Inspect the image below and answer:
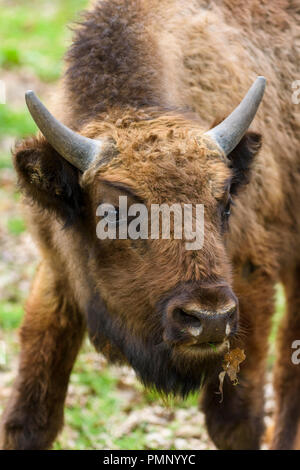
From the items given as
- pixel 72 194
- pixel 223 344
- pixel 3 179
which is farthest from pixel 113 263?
pixel 3 179

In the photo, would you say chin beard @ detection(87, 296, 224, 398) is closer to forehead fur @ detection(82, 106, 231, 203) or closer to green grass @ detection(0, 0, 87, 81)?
forehead fur @ detection(82, 106, 231, 203)

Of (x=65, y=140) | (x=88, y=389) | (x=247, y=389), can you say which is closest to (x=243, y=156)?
(x=65, y=140)

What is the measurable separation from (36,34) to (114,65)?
39.4 ft

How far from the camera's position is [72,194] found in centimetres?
488

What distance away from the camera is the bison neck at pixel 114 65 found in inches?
198

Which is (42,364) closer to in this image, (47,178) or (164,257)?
(47,178)

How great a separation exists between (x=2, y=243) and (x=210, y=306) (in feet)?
19.9

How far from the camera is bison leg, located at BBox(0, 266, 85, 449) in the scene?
5.75 metres

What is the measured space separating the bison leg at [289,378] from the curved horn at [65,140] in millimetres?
2813

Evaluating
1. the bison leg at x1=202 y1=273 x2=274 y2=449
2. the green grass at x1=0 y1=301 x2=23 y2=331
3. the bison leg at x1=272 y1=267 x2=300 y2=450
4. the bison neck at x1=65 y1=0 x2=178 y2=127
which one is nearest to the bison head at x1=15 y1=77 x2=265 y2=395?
the bison neck at x1=65 y1=0 x2=178 y2=127

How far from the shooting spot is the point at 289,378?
6.90m

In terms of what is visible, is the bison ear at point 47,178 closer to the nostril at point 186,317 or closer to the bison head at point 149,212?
the bison head at point 149,212

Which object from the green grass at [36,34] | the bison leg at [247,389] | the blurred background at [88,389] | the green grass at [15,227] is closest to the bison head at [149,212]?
the blurred background at [88,389]

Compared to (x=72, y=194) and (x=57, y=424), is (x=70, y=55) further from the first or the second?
(x=57, y=424)
